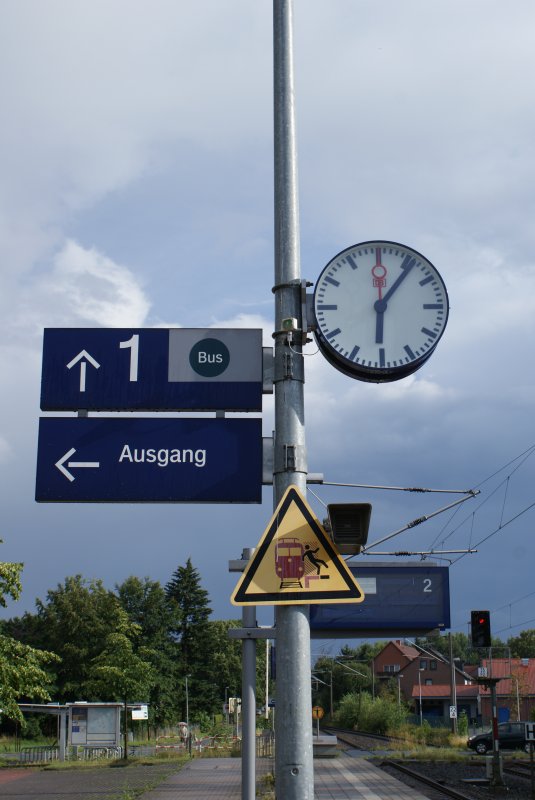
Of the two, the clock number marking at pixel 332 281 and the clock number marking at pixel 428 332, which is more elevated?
the clock number marking at pixel 332 281

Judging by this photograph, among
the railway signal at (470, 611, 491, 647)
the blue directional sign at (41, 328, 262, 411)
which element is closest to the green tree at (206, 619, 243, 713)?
the railway signal at (470, 611, 491, 647)

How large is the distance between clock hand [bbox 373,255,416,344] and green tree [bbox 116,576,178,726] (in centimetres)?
8162

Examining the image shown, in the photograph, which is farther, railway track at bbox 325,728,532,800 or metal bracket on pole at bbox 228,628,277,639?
railway track at bbox 325,728,532,800

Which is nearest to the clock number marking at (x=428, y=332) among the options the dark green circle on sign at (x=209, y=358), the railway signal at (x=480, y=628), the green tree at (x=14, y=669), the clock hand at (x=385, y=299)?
the clock hand at (x=385, y=299)

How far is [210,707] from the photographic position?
92938mm

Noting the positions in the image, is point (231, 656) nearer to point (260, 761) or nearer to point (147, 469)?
point (260, 761)

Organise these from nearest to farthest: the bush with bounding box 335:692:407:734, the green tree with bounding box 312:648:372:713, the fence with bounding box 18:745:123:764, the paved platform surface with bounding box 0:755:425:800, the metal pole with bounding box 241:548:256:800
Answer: the metal pole with bounding box 241:548:256:800 < the paved platform surface with bounding box 0:755:425:800 < the fence with bounding box 18:745:123:764 < the bush with bounding box 335:692:407:734 < the green tree with bounding box 312:648:372:713

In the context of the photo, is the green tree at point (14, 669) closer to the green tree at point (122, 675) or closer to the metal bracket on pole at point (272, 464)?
the green tree at point (122, 675)

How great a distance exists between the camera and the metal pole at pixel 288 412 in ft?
12.4

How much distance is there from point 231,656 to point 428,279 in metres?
107

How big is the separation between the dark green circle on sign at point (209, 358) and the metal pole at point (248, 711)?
2.51 m

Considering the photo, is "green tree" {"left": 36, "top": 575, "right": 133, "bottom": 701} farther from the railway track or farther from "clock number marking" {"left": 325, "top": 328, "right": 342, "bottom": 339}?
"clock number marking" {"left": 325, "top": 328, "right": 342, "bottom": 339}

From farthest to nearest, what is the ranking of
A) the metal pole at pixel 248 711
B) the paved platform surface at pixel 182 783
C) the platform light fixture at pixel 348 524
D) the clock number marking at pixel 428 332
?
the paved platform surface at pixel 182 783, the metal pole at pixel 248 711, the clock number marking at pixel 428 332, the platform light fixture at pixel 348 524

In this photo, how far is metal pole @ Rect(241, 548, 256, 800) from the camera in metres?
7.42
